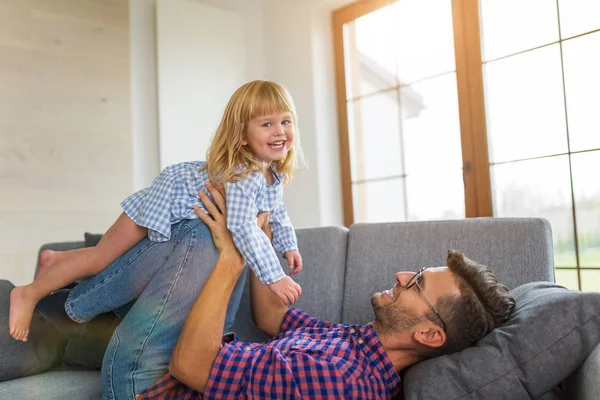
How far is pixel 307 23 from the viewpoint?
3.78 meters

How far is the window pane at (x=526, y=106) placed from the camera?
111 inches

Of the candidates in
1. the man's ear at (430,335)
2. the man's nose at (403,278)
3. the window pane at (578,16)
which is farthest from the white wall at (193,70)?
the man's ear at (430,335)

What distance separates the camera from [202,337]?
134 cm

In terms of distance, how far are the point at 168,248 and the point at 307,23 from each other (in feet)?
8.53

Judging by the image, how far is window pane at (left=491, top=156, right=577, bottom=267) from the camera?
277 centimetres

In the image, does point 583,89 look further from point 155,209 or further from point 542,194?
point 155,209

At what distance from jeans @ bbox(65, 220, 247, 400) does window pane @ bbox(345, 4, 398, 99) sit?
240 centimetres

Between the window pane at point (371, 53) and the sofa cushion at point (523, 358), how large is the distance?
2546 mm

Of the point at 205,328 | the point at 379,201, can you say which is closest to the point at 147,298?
the point at 205,328

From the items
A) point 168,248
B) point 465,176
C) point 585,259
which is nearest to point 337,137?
point 465,176

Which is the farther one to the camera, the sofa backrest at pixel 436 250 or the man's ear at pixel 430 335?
the sofa backrest at pixel 436 250

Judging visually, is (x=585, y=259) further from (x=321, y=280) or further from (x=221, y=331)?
(x=221, y=331)

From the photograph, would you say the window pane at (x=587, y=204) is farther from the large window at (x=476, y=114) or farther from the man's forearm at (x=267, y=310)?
the man's forearm at (x=267, y=310)

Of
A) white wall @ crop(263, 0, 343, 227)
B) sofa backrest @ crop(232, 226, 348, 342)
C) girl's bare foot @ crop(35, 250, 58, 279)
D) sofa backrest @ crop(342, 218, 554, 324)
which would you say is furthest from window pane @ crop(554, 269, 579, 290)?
girl's bare foot @ crop(35, 250, 58, 279)
